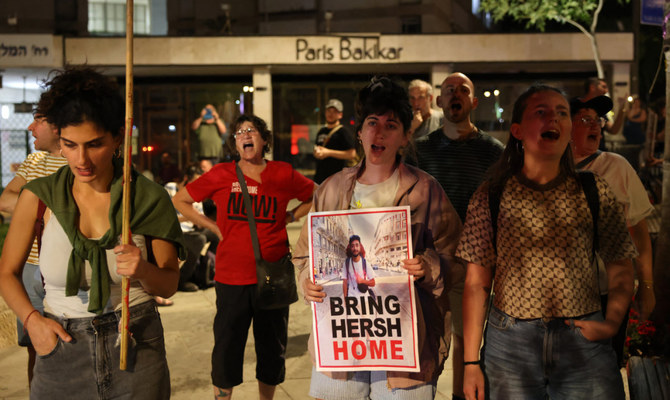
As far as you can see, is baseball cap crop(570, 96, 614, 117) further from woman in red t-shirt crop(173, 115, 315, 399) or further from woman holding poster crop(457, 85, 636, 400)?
woman in red t-shirt crop(173, 115, 315, 399)

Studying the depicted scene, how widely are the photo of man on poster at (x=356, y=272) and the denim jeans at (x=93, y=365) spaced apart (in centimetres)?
88

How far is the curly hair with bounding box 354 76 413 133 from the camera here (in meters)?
3.08

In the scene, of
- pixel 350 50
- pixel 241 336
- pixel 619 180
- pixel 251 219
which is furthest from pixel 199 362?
pixel 350 50

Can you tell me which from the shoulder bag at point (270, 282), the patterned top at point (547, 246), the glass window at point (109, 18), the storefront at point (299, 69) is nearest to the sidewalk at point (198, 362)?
the shoulder bag at point (270, 282)

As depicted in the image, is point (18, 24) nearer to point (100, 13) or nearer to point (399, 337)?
point (100, 13)

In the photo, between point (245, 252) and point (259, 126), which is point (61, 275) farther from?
point (259, 126)

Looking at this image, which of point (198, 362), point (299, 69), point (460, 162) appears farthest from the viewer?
point (299, 69)

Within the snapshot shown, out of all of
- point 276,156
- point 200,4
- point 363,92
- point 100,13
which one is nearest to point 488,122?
point 276,156

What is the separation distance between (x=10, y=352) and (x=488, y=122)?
59.1ft

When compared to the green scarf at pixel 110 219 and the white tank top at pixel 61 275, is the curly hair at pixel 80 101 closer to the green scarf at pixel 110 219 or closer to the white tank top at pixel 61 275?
the green scarf at pixel 110 219

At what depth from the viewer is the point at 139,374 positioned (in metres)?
2.69

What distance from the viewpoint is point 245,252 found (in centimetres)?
457

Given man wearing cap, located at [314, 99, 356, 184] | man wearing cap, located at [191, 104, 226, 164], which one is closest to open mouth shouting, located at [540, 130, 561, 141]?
man wearing cap, located at [314, 99, 356, 184]

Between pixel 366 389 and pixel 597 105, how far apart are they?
6.80 feet
